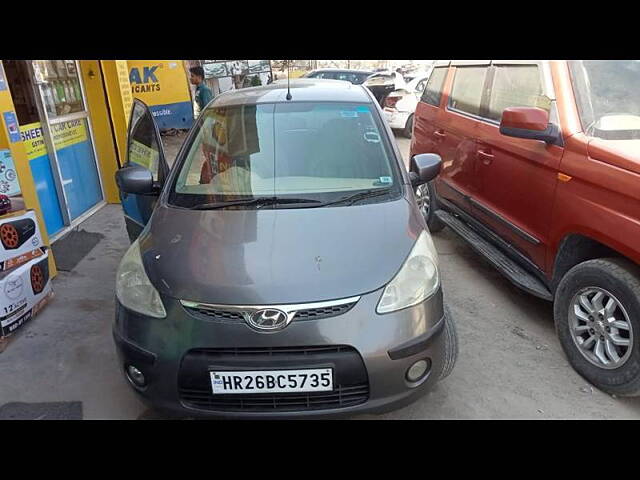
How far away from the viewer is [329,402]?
6.35 feet

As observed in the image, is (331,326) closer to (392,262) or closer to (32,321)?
(392,262)

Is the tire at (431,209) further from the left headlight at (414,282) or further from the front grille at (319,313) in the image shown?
the front grille at (319,313)

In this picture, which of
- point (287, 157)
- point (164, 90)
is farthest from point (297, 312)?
point (164, 90)

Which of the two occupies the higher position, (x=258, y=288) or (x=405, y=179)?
(x=405, y=179)

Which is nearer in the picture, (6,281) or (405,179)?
(405,179)

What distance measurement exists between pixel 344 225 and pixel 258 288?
0.58 meters

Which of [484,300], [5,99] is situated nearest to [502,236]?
[484,300]

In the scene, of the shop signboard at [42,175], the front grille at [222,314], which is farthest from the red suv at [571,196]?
A: the shop signboard at [42,175]

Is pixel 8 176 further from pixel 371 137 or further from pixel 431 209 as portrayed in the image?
pixel 431 209

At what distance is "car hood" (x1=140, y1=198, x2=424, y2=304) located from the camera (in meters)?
1.94

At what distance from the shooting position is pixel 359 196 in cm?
252

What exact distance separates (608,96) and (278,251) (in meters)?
2.15

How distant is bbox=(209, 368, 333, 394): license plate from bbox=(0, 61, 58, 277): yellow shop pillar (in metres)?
2.47

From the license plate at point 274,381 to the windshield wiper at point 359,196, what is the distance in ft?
3.06
